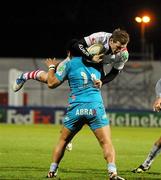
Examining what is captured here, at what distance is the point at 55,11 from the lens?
57.1m

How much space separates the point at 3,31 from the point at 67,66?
156ft

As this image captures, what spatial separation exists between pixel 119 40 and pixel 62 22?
48.5m

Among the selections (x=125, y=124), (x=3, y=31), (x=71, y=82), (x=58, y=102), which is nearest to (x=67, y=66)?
(x=71, y=82)

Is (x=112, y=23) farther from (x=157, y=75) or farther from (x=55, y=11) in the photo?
(x=157, y=75)

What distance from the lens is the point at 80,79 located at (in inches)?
395

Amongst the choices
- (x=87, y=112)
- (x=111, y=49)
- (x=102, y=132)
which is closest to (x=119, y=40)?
(x=111, y=49)

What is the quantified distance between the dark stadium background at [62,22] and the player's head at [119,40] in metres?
46.3

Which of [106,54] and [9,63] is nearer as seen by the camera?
[106,54]

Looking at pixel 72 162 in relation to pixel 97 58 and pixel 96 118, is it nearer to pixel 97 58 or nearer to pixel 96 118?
pixel 96 118

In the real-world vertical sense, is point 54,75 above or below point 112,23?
below

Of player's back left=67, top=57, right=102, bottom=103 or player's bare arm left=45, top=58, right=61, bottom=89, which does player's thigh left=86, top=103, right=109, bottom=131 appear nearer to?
player's back left=67, top=57, right=102, bottom=103

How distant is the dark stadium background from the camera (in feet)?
186

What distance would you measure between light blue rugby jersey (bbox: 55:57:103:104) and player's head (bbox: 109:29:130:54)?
49cm

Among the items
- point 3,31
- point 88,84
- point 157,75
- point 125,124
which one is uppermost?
point 3,31
